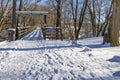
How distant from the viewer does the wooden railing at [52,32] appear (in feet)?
84.8

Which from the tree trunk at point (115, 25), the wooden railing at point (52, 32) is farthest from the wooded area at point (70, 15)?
the tree trunk at point (115, 25)

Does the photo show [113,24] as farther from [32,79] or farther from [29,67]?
[32,79]

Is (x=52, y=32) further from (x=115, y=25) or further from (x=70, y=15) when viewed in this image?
(x=70, y=15)

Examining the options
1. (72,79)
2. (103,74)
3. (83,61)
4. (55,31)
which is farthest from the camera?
(55,31)

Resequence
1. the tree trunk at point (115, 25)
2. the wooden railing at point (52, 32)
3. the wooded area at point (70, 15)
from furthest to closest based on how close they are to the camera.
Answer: the wooded area at point (70, 15), the wooden railing at point (52, 32), the tree trunk at point (115, 25)

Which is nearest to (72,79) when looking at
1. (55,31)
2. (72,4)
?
(55,31)

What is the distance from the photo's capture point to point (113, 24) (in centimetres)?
1543

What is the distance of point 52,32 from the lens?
2625 centimetres

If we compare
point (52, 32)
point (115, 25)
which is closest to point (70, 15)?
point (52, 32)

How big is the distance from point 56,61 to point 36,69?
1652 millimetres

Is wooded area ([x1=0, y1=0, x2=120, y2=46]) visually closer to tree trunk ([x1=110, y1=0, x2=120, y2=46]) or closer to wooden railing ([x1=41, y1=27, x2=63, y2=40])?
wooden railing ([x1=41, y1=27, x2=63, y2=40])

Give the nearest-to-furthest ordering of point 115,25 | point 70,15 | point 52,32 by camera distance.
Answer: point 115,25
point 52,32
point 70,15

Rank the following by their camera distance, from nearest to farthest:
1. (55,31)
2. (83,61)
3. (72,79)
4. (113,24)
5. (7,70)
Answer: (72,79), (7,70), (83,61), (113,24), (55,31)

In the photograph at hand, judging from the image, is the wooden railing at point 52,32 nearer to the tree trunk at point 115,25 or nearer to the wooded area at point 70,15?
the wooded area at point 70,15
